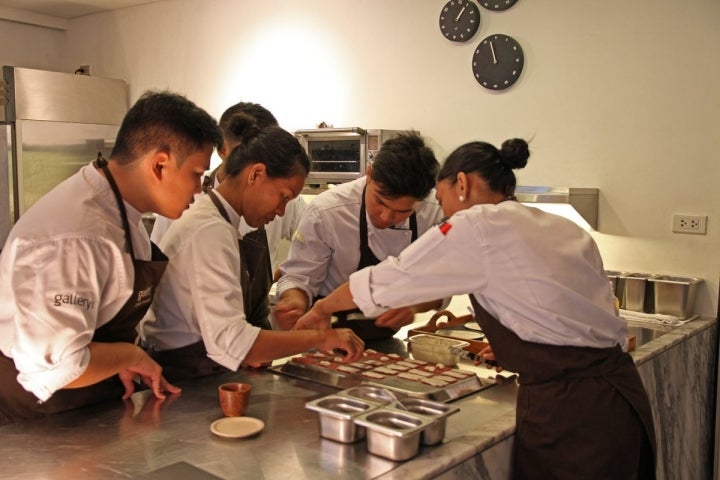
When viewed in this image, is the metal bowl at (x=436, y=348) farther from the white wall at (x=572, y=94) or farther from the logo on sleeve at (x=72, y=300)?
the white wall at (x=572, y=94)

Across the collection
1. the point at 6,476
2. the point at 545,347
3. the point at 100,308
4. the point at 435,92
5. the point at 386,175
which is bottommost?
the point at 6,476

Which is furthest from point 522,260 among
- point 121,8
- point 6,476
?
point 121,8

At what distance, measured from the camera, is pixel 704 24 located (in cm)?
292

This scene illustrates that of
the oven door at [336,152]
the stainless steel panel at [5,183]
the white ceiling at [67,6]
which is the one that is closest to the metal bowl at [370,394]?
the oven door at [336,152]

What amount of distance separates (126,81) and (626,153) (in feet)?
12.5

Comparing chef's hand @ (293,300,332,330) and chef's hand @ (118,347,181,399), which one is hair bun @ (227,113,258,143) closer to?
chef's hand @ (293,300,332,330)

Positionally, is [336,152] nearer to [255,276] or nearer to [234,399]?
[255,276]

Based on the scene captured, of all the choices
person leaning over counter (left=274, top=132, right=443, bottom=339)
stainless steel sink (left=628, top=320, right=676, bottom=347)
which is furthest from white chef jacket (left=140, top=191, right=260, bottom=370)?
stainless steel sink (left=628, top=320, right=676, bottom=347)

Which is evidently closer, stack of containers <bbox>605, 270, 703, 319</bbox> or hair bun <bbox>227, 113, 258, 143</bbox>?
hair bun <bbox>227, 113, 258, 143</bbox>

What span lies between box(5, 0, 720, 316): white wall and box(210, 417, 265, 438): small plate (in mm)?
2215

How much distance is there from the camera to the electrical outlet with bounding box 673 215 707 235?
2.98m

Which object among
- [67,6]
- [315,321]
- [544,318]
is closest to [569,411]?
[544,318]

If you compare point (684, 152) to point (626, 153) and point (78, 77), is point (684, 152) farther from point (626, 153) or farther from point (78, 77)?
point (78, 77)

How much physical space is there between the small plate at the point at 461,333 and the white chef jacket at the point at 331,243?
0.35m
